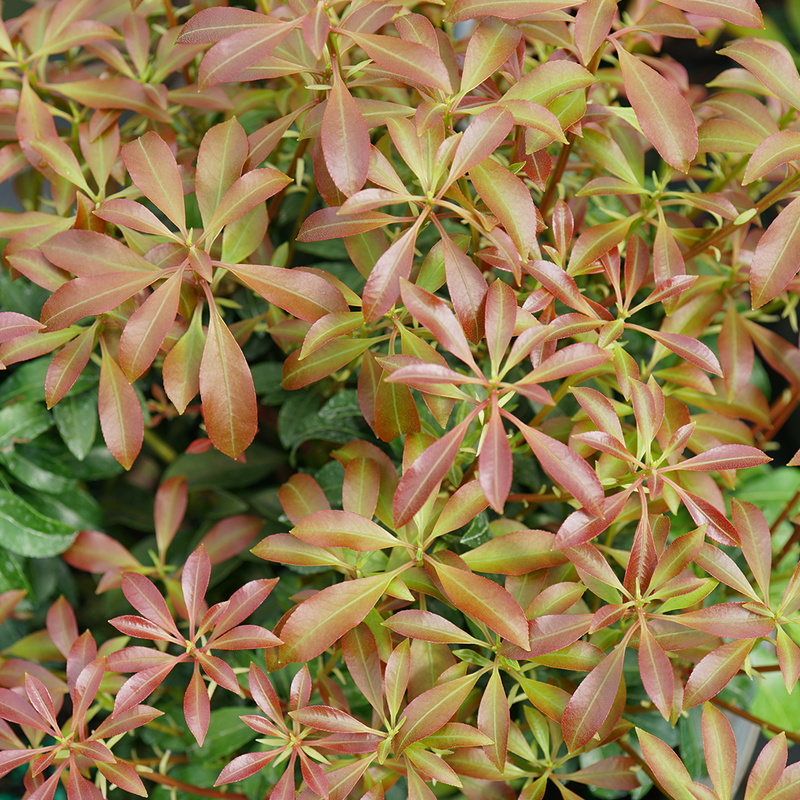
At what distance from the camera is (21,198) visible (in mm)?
904

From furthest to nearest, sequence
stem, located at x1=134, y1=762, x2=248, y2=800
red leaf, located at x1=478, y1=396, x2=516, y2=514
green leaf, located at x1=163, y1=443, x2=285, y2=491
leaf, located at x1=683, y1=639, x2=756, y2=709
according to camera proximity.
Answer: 1. green leaf, located at x1=163, y1=443, x2=285, y2=491
2. stem, located at x1=134, y1=762, x2=248, y2=800
3. leaf, located at x1=683, y1=639, x2=756, y2=709
4. red leaf, located at x1=478, y1=396, x2=516, y2=514

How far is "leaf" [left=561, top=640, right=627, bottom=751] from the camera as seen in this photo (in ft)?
1.56

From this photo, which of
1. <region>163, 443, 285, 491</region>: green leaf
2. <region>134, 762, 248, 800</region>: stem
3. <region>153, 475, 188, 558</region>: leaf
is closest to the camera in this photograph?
<region>134, 762, 248, 800</region>: stem

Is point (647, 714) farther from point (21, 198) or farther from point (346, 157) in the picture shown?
point (21, 198)

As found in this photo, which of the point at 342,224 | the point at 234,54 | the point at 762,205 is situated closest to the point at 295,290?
the point at 342,224

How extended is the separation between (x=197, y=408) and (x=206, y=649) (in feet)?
1.16

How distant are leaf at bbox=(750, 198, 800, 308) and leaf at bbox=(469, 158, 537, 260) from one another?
6.7 inches

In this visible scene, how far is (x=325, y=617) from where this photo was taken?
1.56 feet

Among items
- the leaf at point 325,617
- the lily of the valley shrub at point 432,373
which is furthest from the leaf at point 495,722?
the leaf at point 325,617

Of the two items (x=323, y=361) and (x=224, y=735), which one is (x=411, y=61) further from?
(x=224, y=735)

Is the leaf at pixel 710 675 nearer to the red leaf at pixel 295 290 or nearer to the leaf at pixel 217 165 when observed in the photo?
the red leaf at pixel 295 290

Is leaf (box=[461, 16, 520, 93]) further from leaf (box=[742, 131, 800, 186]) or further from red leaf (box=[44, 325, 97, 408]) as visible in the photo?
red leaf (box=[44, 325, 97, 408])

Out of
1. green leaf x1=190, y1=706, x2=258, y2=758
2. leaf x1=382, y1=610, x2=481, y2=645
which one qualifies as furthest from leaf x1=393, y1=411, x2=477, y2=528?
green leaf x1=190, y1=706, x2=258, y2=758

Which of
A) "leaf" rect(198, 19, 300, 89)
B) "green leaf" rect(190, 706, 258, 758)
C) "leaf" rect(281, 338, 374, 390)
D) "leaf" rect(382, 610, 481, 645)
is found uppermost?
"leaf" rect(198, 19, 300, 89)
